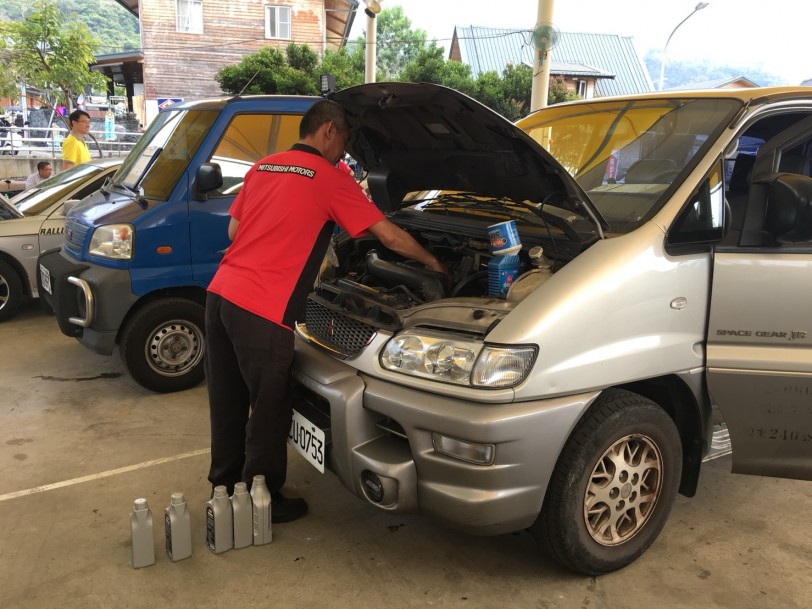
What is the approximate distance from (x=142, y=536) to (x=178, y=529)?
0.14 meters

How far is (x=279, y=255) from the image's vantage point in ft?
9.23

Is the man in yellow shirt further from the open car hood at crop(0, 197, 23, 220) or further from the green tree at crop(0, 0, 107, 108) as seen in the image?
the green tree at crop(0, 0, 107, 108)

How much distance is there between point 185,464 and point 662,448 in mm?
2495

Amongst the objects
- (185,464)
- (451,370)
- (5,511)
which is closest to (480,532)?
(451,370)

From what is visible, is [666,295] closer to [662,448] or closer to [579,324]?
[579,324]

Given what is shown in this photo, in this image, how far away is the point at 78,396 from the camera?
4.83m

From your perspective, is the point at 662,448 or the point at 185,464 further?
the point at 185,464

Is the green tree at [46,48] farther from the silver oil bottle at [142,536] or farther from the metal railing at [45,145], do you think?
the silver oil bottle at [142,536]

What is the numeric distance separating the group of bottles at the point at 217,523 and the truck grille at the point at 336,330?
66cm

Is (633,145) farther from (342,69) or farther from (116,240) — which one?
(342,69)

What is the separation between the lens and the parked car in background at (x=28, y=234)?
6.55 metres

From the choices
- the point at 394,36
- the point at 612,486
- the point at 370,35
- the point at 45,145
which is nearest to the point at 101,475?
the point at 612,486

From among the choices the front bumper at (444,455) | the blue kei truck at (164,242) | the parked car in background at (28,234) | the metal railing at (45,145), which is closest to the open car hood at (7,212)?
the parked car in background at (28,234)

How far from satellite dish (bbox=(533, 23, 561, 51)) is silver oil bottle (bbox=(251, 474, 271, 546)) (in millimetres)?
6056
